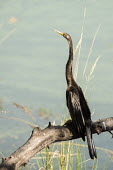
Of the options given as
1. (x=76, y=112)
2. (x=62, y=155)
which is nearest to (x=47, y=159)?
(x=62, y=155)

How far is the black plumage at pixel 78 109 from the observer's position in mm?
4289

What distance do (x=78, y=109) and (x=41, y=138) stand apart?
2.38 ft

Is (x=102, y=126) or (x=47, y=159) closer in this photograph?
(x=102, y=126)

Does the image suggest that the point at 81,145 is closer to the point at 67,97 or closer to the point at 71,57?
the point at 67,97

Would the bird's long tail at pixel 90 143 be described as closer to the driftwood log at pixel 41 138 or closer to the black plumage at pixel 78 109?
the black plumage at pixel 78 109

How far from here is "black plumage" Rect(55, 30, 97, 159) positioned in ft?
14.1

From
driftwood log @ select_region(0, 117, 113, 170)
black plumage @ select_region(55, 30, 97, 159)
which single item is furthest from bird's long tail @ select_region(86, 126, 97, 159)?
driftwood log @ select_region(0, 117, 113, 170)

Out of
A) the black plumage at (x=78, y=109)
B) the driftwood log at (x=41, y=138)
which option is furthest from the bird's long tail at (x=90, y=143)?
the driftwood log at (x=41, y=138)

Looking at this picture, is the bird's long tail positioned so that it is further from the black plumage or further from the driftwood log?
the driftwood log

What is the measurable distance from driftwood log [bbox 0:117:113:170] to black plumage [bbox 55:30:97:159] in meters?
0.07

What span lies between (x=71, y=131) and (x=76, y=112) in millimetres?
246

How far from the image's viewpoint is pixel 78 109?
4484 mm

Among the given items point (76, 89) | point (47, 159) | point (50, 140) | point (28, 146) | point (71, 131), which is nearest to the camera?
point (28, 146)

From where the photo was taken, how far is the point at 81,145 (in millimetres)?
5008
